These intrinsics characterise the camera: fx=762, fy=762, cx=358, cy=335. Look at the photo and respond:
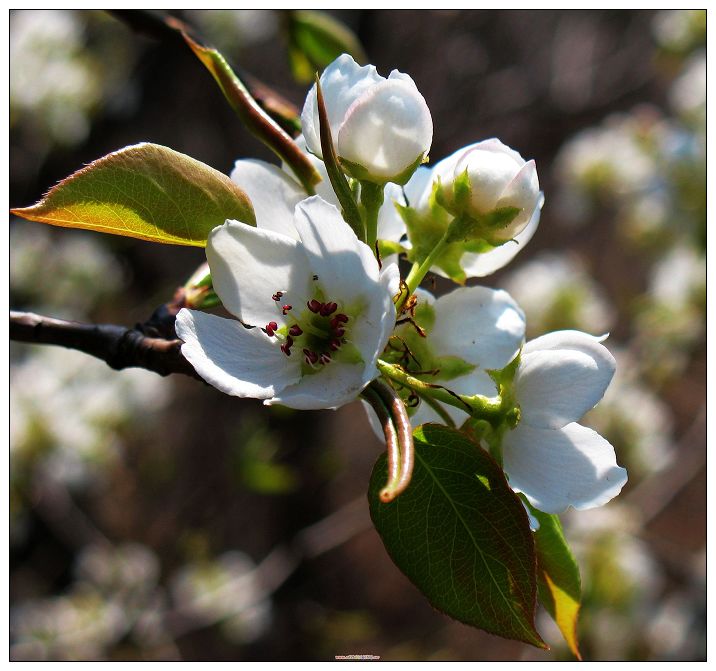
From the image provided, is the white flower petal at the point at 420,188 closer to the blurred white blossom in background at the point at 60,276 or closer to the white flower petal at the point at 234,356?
the white flower petal at the point at 234,356

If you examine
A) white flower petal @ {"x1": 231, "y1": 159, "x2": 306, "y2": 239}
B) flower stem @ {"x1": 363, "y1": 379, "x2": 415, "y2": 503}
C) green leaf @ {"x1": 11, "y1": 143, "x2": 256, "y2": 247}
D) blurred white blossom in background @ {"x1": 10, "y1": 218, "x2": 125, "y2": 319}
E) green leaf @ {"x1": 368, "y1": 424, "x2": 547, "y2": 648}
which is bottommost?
blurred white blossom in background @ {"x1": 10, "y1": 218, "x2": 125, "y2": 319}

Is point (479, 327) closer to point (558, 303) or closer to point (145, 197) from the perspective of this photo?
point (145, 197)

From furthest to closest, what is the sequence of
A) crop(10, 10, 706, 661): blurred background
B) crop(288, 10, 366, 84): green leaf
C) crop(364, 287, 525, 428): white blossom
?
crop(10, 10, 706, 661): blurred background, crop(288, 10, 366, 84): green leaf, crop(364, 287, 525, 428): white blossom

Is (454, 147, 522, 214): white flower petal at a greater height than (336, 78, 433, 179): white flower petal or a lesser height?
lesser

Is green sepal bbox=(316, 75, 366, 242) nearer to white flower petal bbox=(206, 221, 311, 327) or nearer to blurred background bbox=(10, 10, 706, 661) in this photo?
white flower petal bbox=(206, 221, 311, 327)

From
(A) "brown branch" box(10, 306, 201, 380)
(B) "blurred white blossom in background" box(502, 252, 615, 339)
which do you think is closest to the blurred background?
(B) "blurred white blossom in background" box(502, 252, 615, 339)

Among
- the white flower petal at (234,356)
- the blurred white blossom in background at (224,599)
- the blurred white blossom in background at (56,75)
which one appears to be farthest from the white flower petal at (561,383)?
the blurred white blossom in background at (56,75)
